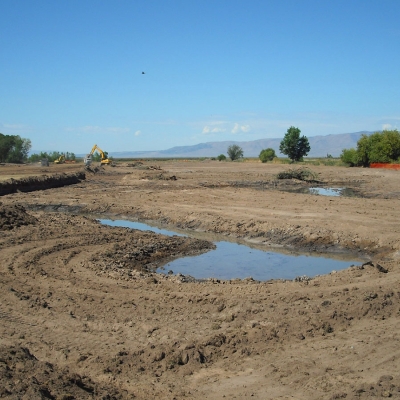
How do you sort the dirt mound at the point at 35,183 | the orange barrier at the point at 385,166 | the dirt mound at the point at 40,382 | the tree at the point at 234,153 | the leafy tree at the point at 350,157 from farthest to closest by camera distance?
the tree at the point at 234,153
the leafy tree at the point at 350,157
the orange barrier at the point at 385,166
the dirt mound at the point at 35,183
the dirt mound at the point at 40,382

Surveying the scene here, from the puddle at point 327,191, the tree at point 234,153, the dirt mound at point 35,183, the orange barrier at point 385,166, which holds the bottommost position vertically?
the puddle at point 327,191

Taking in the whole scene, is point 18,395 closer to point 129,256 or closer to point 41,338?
point 41,338

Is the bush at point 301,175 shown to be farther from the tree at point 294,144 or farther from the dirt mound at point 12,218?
the tree at point 294,144

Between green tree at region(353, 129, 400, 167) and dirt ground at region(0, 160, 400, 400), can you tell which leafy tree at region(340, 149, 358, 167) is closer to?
green tree at region(353, 129, 400, 167)

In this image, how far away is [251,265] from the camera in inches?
578

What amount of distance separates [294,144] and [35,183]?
51941 millimetres

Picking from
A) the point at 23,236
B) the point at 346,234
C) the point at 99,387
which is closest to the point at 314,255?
the point at 346,234

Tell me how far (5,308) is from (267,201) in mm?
16421

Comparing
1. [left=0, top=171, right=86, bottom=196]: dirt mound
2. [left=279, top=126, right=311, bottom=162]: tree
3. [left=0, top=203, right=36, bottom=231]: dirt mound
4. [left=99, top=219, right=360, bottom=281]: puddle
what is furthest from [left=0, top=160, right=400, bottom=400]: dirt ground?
[left=279, top=126, right=311, bottom=162]: tree

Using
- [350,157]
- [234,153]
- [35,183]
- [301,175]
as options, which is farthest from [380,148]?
[234,153]

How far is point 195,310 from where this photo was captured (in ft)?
30.2

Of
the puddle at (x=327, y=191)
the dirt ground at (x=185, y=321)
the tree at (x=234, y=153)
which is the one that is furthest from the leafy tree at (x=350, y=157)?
the tree at (x=234, y=153)

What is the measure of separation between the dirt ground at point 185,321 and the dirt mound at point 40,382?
0.06ft

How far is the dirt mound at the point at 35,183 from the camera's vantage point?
108 feet
